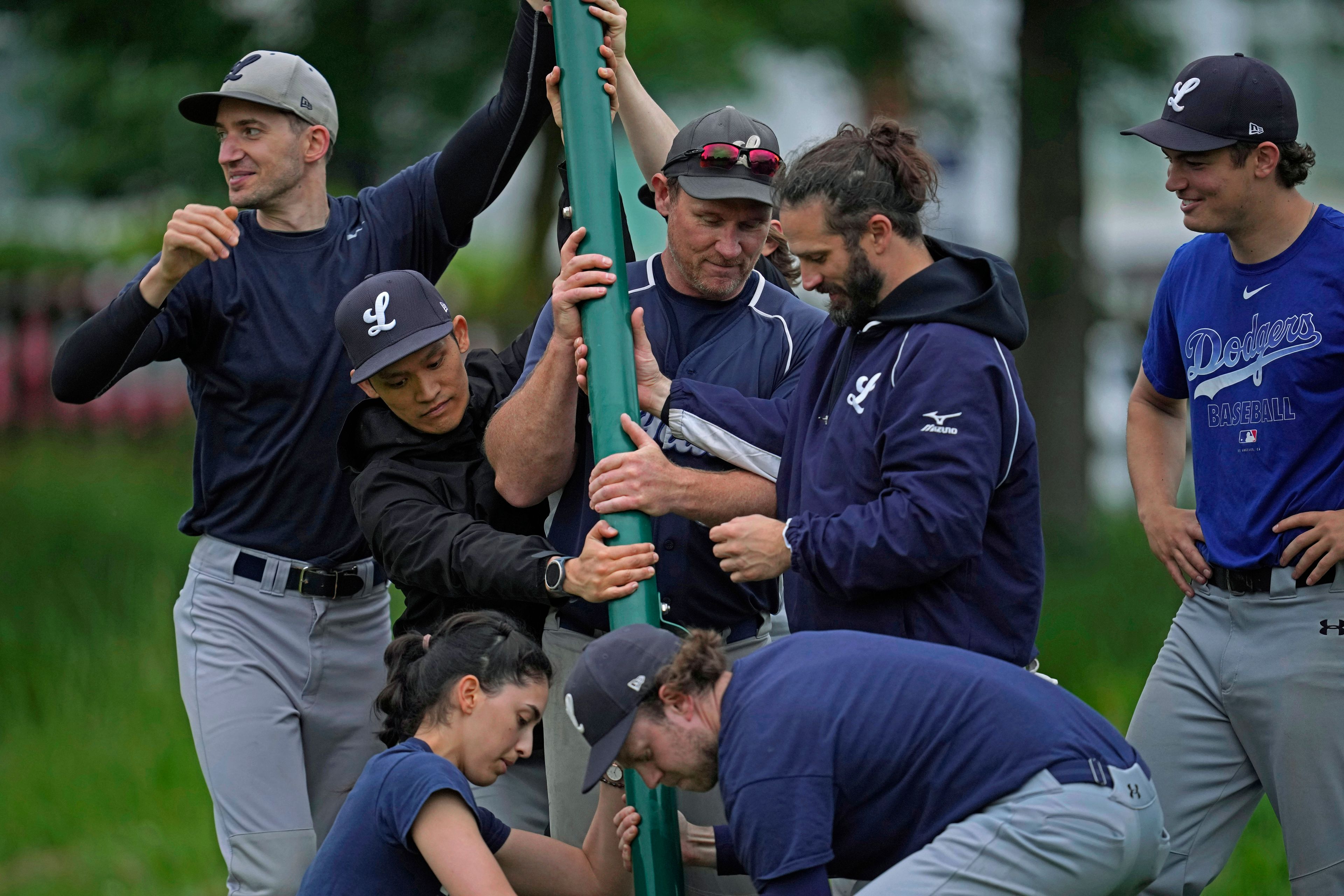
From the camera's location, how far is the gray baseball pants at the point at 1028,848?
3023 millimetres

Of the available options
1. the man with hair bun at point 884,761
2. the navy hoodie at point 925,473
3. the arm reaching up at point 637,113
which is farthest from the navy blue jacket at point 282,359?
the man with hair bun at point 884,761

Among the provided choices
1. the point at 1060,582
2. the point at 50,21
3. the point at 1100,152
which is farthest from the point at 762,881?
the point at 1100,152

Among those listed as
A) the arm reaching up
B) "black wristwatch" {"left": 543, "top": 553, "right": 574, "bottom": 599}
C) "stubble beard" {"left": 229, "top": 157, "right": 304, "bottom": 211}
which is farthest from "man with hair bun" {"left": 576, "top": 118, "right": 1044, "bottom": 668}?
"stubble beard" {"left": 229, "top": 157, "right": 304, "bottom": 211}

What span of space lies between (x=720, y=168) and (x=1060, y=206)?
607 cm

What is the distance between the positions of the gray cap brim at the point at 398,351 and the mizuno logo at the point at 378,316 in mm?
52

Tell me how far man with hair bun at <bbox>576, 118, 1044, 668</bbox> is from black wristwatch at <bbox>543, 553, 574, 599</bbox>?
0.44 meters

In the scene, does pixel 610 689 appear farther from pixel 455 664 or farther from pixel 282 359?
pixel 282 359

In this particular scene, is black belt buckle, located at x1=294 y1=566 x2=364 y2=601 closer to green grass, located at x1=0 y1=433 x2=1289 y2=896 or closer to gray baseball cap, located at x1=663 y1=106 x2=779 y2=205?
gray baseball cap, located at x1=663 y1=106 x2=779 y2=205

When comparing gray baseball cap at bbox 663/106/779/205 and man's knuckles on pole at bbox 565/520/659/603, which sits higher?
gray baseball cap at bbox 663/106/779/205

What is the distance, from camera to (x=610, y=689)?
3.17 m

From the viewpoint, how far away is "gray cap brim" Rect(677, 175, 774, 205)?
395 centimetres

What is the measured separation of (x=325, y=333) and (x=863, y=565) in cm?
199

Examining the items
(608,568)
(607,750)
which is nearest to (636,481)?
(608,568)

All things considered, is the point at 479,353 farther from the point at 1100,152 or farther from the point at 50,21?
the point at 1100,152
